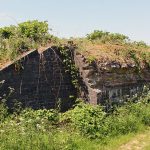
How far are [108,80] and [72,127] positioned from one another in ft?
11.7

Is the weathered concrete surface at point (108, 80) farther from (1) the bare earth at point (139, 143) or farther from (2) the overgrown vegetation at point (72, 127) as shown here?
(1) the bare earth at point (139, 143)

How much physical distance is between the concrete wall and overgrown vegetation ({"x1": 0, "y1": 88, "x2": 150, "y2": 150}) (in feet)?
1.71

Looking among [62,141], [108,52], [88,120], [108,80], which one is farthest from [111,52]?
[62,141]

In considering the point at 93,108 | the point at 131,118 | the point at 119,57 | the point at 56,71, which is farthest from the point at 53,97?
the point at 119,57

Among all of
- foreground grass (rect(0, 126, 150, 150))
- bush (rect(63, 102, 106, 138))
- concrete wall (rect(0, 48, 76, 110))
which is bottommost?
foreground grass (rect(0, 126, 150, 150))

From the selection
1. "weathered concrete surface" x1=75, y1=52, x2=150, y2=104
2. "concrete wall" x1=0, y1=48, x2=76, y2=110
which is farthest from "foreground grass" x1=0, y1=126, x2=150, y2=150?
"weathered concrete surface" x1=75, y1=52, x2=150, y2=104

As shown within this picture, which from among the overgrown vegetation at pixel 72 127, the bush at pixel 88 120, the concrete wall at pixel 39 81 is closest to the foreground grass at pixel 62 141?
the overgrown vegetation at pixel 72 127

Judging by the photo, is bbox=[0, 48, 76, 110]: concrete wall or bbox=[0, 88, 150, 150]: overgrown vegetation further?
bbox=[0, 48, 76, 110]: concrete wall

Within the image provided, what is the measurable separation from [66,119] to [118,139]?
210 cm

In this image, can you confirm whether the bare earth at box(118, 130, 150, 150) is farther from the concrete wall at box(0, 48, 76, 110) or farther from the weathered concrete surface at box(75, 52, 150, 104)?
the concrete wall at box(0, 48, 76, 110)

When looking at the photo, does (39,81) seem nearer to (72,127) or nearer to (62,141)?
(72,127)

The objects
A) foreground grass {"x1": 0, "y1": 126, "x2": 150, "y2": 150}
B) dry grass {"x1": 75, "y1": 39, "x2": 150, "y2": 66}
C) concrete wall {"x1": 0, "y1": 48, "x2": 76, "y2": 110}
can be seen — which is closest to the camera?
foreground grass {"x1": 0, "y1": 126, "x2": 150, "y2": 150}

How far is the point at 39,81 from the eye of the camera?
1234 cm

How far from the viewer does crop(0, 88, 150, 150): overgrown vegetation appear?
8.66 meters
